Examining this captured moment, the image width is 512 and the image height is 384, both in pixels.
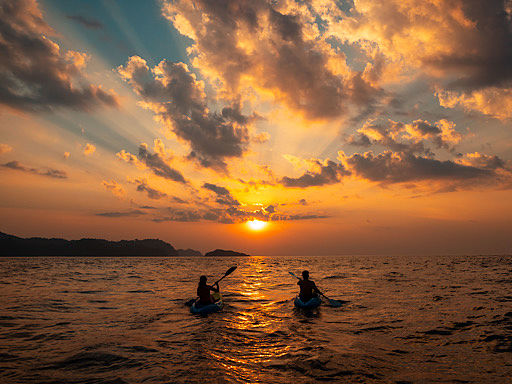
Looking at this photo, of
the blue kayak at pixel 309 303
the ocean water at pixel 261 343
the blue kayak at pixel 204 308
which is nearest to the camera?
the ocean water at pixel 261 343

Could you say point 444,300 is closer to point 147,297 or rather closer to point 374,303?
point 374,303

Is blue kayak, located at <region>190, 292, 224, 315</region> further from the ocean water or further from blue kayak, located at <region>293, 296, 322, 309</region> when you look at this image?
blue kayak, located at <region>293, 296, 322, 309</region>

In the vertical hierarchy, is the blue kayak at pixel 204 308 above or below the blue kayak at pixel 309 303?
below

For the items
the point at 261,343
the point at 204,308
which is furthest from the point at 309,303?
the point at 261,343

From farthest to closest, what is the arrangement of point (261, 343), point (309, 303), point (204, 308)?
point (309, 303), point (204, 308), point (261, 343)

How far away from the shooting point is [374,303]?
1972 centimetres

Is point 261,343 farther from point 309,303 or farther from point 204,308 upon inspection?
point 309,303

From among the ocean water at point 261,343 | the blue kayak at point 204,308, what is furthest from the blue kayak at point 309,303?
the blue kayak at point 204,308

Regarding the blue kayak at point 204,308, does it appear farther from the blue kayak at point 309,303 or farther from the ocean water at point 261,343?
the blue kayak at point 309,303

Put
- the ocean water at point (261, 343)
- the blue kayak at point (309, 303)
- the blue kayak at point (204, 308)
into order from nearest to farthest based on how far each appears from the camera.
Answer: the ocean water at point (261, 343) → the blue kayak at point (204, 308) → the blue kayak at point (309, 303)

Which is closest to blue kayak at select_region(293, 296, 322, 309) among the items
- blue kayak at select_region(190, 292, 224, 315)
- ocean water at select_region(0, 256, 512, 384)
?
ocean water at select_region(0, 256, 512, 384)

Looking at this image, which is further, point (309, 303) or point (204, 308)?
point (309, 303)

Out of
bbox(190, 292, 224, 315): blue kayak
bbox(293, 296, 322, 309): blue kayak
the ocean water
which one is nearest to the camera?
the ocean water

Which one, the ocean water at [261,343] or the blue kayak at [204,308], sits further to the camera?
the blue kayak at [204,308]
